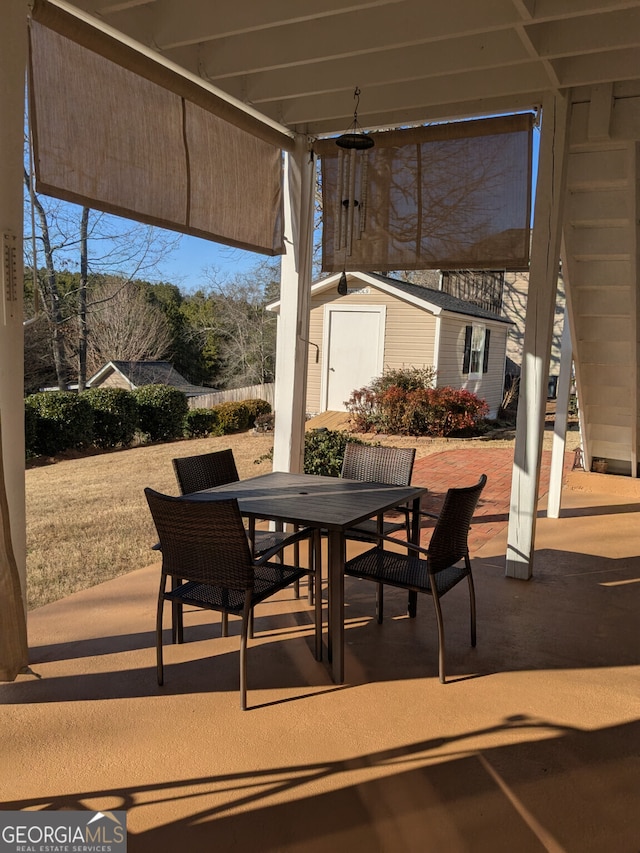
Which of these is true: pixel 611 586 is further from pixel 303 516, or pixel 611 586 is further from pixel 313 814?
pixel 313 814

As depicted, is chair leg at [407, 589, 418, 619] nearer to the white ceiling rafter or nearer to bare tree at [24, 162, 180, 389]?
the white ceiling rafter

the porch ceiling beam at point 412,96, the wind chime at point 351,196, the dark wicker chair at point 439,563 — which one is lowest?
the dark wicker chair at point 439,563

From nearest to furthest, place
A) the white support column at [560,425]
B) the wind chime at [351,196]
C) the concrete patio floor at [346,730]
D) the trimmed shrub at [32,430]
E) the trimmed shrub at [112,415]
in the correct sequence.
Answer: the concrete patio floor at [346,730] → the wind chime at [351,196] → the white support column at [560,425] → the trimmed shrub at [32,430] → the trimmed shrub at [112,415]

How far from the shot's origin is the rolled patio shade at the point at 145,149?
310 cm

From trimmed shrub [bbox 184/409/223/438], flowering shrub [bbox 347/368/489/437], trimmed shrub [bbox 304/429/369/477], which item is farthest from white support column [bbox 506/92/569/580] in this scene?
trimmed shrub [bbox 184/409/223/438]

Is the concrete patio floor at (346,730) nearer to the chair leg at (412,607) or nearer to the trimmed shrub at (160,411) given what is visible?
the chair leg at (412,607)

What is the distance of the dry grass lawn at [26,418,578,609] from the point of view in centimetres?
545

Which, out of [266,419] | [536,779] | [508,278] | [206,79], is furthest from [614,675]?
[508,278]

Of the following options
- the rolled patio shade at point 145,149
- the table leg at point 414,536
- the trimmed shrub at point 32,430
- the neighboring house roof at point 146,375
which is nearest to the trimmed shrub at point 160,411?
the neighboring house roof at point 146,375

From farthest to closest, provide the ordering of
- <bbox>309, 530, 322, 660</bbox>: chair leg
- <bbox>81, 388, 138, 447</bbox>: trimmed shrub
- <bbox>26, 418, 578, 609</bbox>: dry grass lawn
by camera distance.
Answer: <bbox>81, 388, 138, 447</bbox>: trimmed shrub, <bbox>26, 418, 578, 609</bbox>: dry grass lawn, <bbox>309, 530, 322, 660</bbox>: chair leg

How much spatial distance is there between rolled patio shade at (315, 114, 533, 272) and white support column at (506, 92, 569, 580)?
0.20 meters

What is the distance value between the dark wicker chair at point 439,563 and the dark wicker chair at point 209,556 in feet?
1.84

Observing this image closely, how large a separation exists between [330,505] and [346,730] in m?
1.03

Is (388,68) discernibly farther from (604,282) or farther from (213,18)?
(604,282)
